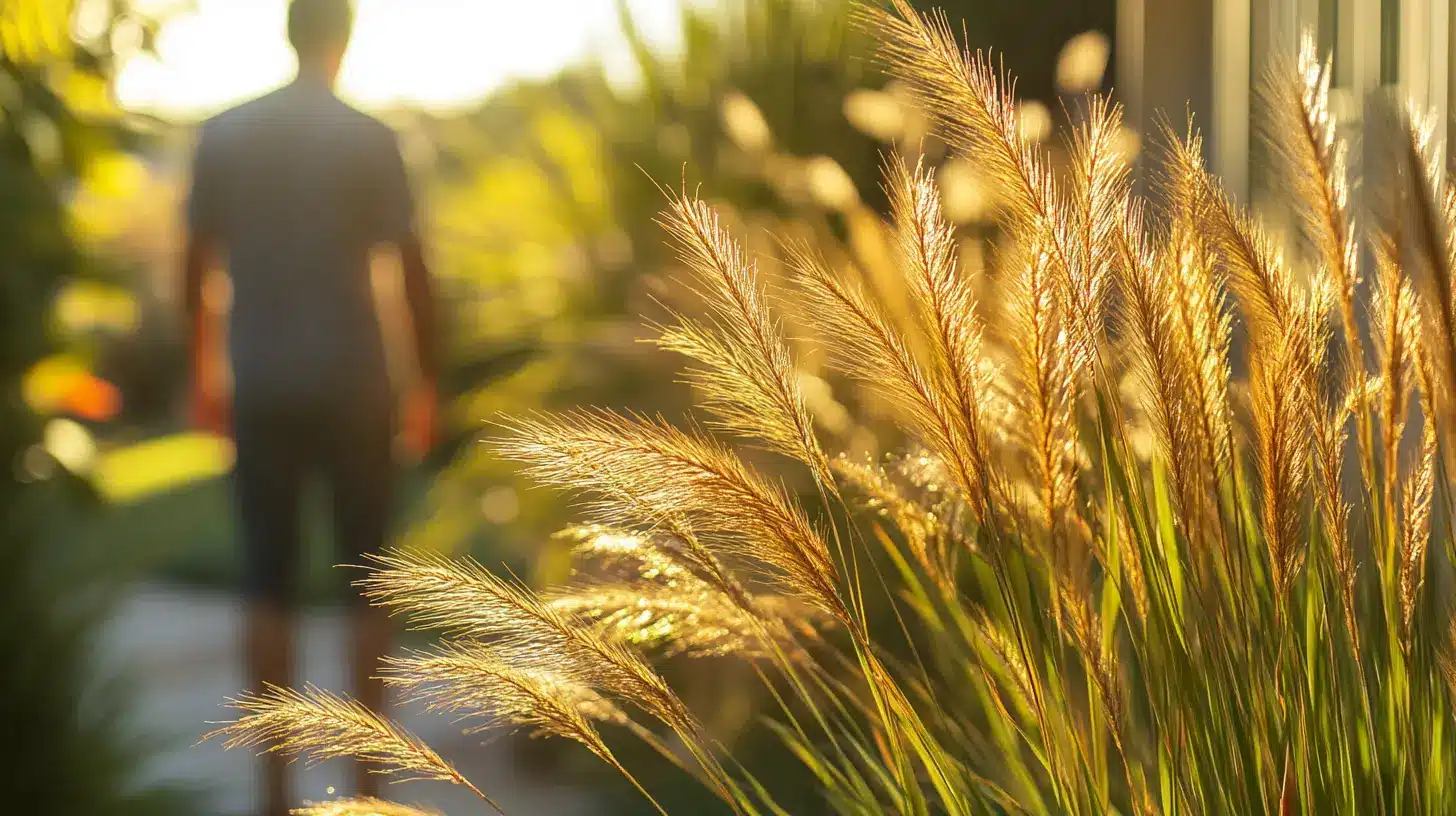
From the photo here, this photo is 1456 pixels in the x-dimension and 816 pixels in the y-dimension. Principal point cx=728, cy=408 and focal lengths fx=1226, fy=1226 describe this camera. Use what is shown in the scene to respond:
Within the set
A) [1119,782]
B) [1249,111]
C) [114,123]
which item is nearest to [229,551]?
[114,123]

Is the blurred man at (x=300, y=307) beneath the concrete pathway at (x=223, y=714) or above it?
above

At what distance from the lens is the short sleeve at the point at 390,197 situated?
2.23 m

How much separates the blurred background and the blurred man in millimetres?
77

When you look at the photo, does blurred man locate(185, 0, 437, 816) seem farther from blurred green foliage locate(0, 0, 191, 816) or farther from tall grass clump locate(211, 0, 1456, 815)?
tall grass clump locate(211, 0, 1456, 815)

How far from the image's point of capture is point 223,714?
328 centimetres

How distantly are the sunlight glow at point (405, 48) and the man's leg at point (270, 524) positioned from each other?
62cm

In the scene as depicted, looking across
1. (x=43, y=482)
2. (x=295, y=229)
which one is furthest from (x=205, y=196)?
(x=43, y=482)

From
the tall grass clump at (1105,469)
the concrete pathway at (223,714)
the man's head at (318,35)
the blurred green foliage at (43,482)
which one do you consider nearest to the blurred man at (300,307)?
the man's head at (318,35)

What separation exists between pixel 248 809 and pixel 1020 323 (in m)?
2.24

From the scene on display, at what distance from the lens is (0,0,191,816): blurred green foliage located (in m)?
1.61

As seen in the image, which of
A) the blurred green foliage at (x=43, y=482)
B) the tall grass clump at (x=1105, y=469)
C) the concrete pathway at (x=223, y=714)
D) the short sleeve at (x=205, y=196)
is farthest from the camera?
the concrete pathway at (x=223, y=714)

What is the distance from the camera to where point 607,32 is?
277 cm

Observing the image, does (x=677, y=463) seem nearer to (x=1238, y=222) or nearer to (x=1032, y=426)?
(x=1032, y=426)

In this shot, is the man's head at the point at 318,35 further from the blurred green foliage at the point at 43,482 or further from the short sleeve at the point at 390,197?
the blurred green foliage at the point at 43,482
